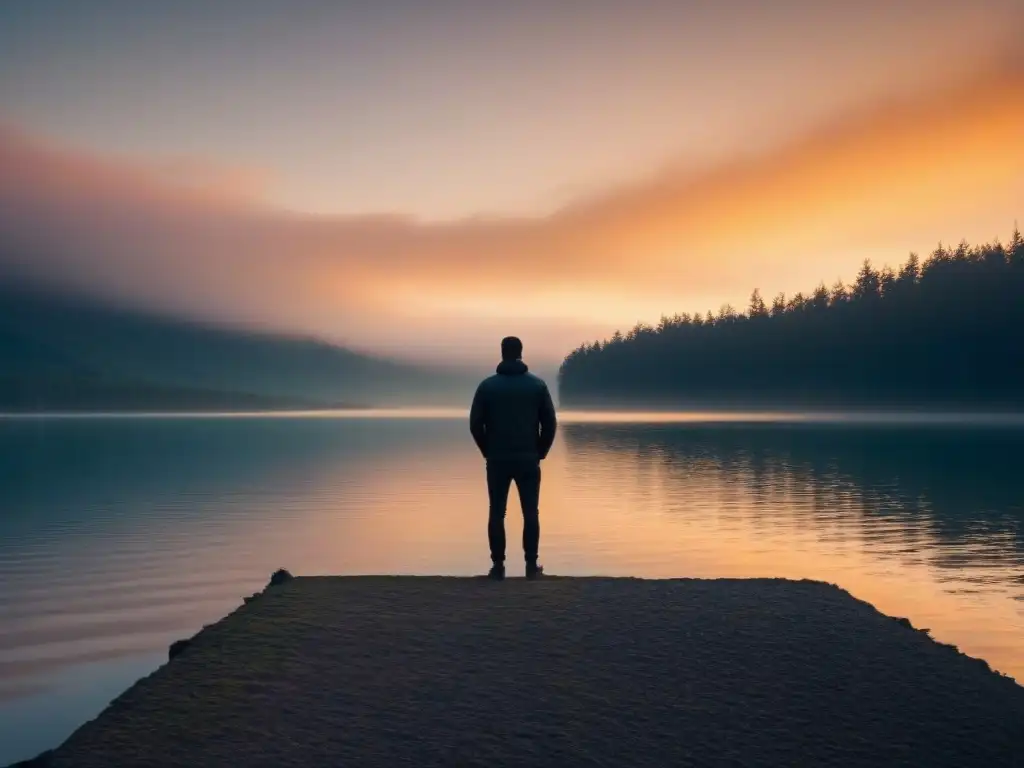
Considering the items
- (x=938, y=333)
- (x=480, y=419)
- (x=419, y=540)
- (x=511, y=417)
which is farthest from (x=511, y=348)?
(x=938, y=333)

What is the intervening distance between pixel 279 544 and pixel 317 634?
55.7ft

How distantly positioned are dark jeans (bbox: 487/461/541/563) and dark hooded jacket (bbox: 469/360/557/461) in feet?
0.44

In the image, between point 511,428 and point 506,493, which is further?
point 511,428

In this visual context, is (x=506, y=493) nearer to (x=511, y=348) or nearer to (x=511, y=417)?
(x=511, y=417)

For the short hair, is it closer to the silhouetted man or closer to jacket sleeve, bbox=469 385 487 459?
the silhouetted man

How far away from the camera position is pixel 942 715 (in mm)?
7594

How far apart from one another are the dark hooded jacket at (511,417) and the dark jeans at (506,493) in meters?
0.13

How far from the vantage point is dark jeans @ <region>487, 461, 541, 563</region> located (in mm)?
12953

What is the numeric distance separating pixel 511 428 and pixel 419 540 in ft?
51.0

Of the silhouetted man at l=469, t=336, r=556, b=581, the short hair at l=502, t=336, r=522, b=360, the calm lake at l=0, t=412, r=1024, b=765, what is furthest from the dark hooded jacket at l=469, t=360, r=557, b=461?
the calm lake at l=0, t=412, r=1024, b=765

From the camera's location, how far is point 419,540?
90.8 feet

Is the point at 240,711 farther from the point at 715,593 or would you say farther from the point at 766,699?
the point at 715,593

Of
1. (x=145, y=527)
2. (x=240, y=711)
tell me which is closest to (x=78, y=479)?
(x=145, y=527)

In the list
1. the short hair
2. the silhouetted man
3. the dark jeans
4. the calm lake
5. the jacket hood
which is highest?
the short hair
